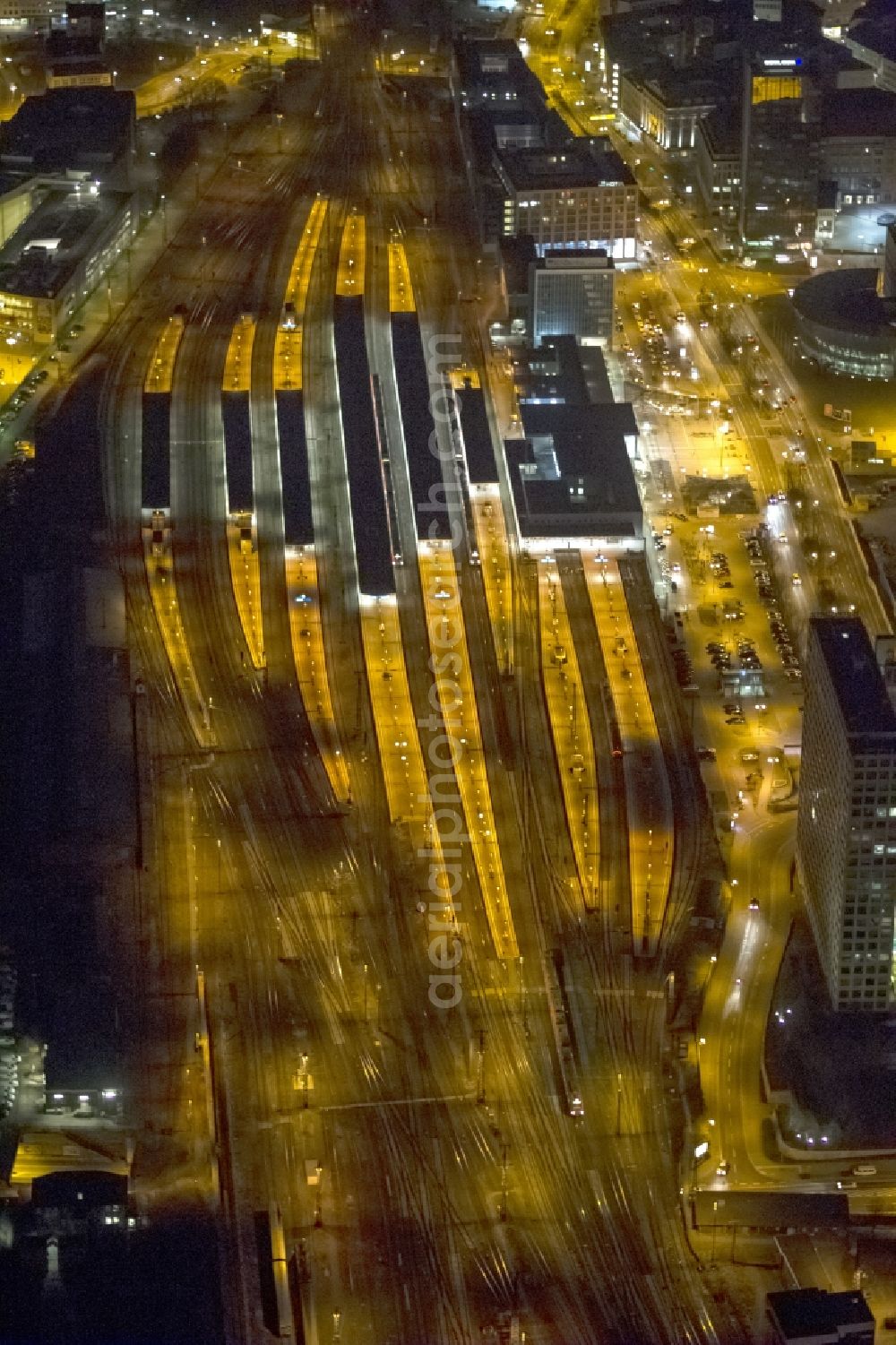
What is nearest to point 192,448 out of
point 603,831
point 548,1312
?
point 603,831

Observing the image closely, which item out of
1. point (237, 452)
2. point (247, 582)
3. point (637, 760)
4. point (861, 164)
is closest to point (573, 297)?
point (237, 452)

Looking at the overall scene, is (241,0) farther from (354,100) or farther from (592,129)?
(592,129)

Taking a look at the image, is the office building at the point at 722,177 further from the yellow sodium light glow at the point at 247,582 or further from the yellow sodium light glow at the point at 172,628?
the yellow sodium light glow at the point at 172,628

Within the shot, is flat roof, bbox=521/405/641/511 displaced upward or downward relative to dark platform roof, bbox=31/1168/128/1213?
upward

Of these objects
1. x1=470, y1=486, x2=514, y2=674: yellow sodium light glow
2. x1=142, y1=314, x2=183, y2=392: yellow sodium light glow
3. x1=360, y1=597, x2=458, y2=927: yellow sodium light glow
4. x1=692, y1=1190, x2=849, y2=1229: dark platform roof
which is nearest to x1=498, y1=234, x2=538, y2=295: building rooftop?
x1=142, y1=314, x2=183, y2=392: yellow sodium light glow

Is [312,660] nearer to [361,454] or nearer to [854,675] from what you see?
[361,454]

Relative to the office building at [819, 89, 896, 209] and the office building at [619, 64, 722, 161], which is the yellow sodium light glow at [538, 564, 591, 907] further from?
the office building at [619, 64, 722, 161]

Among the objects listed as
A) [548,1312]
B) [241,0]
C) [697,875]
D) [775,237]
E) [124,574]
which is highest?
[241,0]
